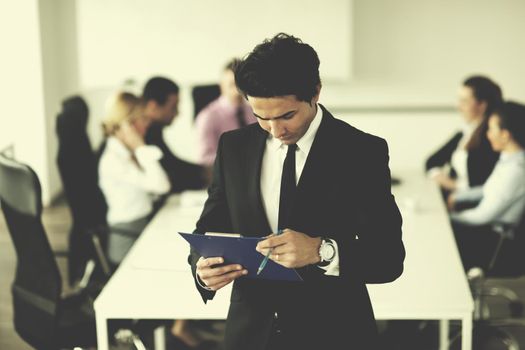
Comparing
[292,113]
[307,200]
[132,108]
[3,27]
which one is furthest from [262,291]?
[3,27]

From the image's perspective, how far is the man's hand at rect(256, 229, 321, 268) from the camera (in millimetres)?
2014

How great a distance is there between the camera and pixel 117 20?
6750 millimetres

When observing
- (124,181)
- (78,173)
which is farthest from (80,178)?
(124,181)

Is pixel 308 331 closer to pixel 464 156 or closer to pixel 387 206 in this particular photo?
pixel 387 206

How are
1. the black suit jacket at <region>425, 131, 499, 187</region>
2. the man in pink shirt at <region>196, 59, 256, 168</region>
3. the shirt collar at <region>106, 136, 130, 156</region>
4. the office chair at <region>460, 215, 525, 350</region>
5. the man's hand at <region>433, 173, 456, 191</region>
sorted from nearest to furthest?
the office chair at <region>460, 215, 525, 350</region> → the shirt collar at <region>106, 136, 130, 156</region> → the black suit jacket at <region>425, 131, 499, 187</region> → the man's hand at <region>433, 173, 456, 191</region> → the man in pink shirt at <region>196, 59, 256, 168</region>

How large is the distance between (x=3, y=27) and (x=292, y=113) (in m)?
4.90

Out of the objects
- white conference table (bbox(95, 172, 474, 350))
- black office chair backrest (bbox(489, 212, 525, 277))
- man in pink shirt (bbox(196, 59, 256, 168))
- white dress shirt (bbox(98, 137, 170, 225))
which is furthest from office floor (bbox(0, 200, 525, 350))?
man in pink shirt (bbox(196, 59, 256, 168))

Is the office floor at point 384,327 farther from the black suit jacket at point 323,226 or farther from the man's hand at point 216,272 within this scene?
the man's hand at point 216,272

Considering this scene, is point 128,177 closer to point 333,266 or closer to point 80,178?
point 80,178

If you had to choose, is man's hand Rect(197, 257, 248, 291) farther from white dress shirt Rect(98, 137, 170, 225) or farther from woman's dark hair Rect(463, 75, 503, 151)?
woman's dark hair Rect(463, 75, 503, 151)

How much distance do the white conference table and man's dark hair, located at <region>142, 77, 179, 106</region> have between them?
0.91 metres

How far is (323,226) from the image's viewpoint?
2137mm

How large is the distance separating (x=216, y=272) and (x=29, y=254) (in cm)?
121

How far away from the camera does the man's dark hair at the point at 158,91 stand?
463 centimetres
